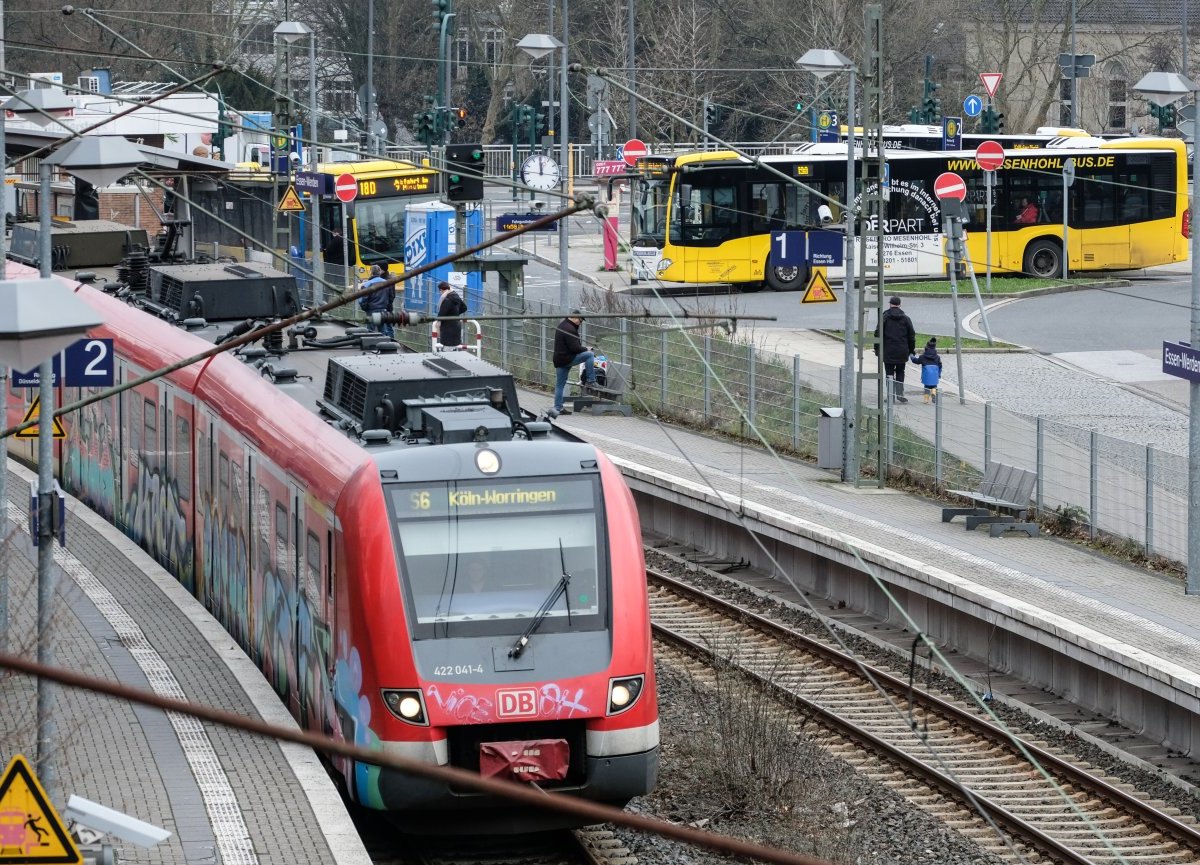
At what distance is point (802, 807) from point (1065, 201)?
33.2 meters

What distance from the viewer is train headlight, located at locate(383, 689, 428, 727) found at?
10602 millimetres

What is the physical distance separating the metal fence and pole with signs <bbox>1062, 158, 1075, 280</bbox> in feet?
47.6

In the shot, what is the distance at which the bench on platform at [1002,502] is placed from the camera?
67.8 feet

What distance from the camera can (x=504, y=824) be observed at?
10.9 m

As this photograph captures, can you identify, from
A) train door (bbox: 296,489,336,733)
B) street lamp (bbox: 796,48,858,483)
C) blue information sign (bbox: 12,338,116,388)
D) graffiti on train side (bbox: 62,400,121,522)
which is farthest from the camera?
street lamp (bbox: 796,48,858,483)

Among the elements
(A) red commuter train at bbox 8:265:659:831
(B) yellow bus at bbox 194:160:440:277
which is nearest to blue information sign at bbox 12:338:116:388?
(A) red commuter train at bbox 8:265:659:831

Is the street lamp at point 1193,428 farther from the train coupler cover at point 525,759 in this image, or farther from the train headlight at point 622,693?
the train coupler cover at point 525,759

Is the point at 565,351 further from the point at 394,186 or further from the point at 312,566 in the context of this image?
the point at 394,186

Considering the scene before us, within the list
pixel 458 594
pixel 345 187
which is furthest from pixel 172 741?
pixel 345 187

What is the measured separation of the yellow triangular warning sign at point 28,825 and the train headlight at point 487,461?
3711 mm

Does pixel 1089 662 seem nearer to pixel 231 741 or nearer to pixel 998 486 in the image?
pixel 998 486

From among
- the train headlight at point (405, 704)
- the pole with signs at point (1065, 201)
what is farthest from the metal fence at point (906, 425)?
the pole with signs at point (1065, 201)

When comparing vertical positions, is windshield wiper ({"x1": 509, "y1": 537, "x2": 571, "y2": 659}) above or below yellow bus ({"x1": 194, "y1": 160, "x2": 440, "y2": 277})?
below

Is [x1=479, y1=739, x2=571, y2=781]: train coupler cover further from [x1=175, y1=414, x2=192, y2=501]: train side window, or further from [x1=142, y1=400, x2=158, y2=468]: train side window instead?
[x1=142, y1=400, x2=158, y2=468]: train side window
